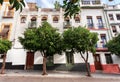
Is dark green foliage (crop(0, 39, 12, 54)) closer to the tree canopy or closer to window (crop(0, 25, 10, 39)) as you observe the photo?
the tree canopy

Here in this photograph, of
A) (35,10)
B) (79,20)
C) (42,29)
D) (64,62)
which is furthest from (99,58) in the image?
(35,10)

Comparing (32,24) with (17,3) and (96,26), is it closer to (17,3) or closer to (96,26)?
(96,26)

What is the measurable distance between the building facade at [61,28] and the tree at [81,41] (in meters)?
4.47

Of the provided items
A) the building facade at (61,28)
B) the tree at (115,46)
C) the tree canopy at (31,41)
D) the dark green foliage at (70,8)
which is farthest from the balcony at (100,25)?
the dark green foliage at (70,8)

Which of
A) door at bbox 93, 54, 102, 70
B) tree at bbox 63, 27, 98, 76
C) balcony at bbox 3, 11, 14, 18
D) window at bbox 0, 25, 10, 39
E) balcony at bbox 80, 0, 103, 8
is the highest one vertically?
balcony at bbox 80, 0, 103, 8

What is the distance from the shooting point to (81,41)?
50.5ft

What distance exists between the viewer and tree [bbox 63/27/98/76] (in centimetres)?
1533

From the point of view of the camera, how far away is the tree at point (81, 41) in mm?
15334

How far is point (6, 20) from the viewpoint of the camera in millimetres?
22578

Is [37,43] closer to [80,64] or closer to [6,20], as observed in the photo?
[80,64]

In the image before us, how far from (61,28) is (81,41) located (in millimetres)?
7678

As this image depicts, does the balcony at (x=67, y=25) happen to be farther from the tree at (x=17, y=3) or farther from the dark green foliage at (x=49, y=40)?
the tree at (x=17, y=3)

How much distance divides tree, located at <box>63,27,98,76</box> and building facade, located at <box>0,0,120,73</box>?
4.47 m

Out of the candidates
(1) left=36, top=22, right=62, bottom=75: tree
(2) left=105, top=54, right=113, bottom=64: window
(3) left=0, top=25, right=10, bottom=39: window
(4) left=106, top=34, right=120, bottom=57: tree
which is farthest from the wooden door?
(3) left=0, top=25, right=10, bottom=39: window
